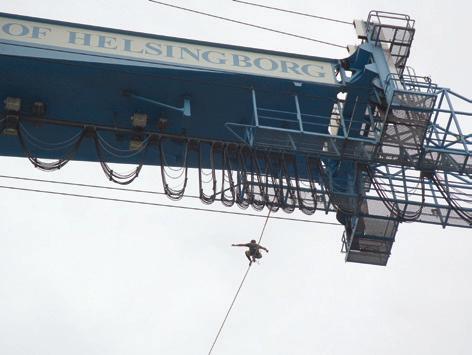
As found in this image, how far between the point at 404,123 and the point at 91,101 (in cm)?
583

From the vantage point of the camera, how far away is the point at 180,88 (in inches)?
767

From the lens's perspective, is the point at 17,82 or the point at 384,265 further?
the point at 384,265

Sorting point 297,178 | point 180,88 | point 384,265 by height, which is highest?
point 180,88

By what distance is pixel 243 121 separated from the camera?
20172 millimetres

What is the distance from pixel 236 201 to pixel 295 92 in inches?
108

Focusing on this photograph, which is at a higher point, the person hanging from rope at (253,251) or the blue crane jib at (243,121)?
the blue crane jib at (243,121)

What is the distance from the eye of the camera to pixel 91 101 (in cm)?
1939

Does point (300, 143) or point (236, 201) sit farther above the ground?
point (300, 143)

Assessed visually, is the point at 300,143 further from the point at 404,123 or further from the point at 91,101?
the point at 91,101

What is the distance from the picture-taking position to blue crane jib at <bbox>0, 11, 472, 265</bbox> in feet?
61.9

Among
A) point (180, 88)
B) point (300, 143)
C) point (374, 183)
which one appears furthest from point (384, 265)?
point (180, 88)

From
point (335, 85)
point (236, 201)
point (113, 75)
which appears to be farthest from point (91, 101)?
point (335, 85)

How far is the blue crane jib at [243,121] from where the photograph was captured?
18.9 meters

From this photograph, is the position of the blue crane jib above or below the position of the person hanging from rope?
above
